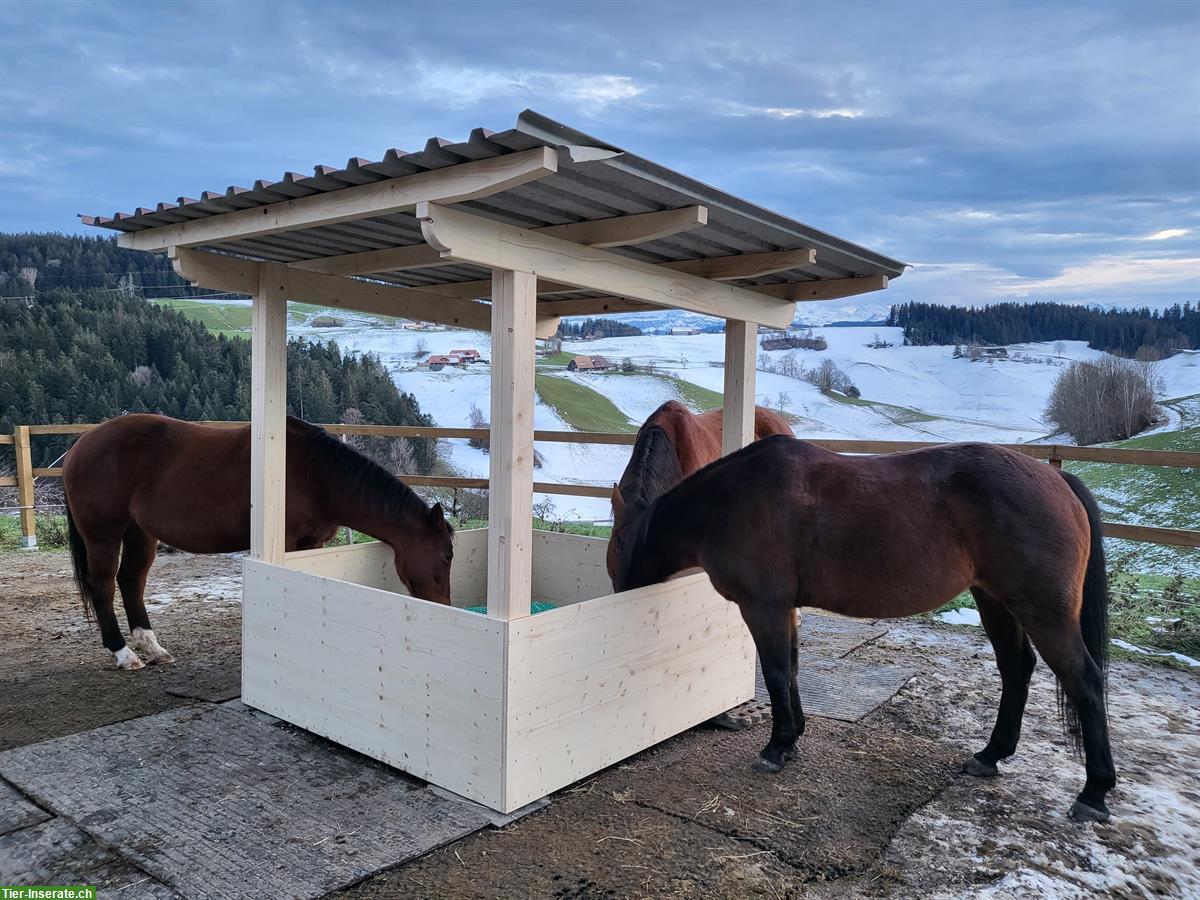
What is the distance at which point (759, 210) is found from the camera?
2.78 meters

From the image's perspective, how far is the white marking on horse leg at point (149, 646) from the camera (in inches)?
160

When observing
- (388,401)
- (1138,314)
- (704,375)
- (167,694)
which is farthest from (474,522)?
(1138,314)

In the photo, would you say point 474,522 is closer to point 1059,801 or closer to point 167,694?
point 167,694

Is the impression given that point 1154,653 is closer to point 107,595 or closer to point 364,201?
point 364,201

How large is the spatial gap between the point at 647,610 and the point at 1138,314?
23.2 m

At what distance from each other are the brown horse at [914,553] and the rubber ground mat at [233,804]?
1331mm

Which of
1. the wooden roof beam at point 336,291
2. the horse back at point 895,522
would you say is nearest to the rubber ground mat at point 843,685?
the horse back at point 895,522

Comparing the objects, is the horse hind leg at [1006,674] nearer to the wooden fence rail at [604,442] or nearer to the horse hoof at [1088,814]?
the horse hoof at [1088,814]

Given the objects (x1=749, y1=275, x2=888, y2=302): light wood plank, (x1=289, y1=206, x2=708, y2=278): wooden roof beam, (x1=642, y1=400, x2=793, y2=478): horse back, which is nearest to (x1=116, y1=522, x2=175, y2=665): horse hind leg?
(x1=289, y1=206, x2=708, y2=278): wooden roof beam

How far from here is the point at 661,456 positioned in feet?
13.0

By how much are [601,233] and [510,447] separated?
3.06 ft

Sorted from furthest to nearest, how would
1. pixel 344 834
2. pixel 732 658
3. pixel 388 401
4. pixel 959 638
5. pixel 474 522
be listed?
pixel 388 401
pixel 474 522
pixel 959 638
pixel 732 658
pixel 344 834

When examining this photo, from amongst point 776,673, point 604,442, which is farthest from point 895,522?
point 604,442

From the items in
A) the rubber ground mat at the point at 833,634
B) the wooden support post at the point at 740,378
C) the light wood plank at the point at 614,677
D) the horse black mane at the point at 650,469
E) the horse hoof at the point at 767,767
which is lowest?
the rubber ground mat at the point at 833,634
